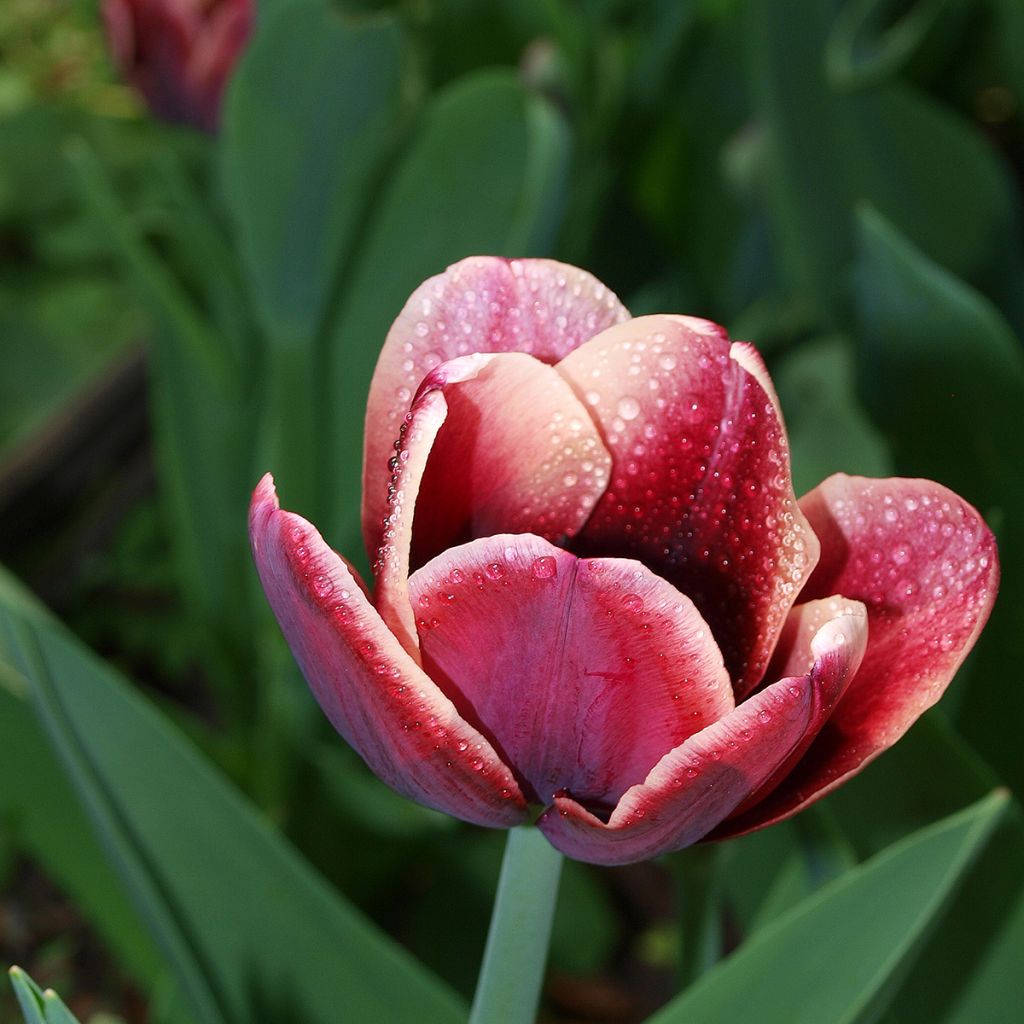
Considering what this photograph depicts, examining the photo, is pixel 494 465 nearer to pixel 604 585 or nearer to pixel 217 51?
pixel 604 585

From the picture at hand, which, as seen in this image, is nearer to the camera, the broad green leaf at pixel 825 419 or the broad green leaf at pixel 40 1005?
the broad green leaf at pixel 40 1005

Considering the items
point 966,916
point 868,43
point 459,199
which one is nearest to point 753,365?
point 966,916

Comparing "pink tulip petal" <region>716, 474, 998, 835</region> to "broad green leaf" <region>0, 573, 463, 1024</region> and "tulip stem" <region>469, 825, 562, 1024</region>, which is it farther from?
"broad green leaf" <region>0, 573, 463, 1024</region>

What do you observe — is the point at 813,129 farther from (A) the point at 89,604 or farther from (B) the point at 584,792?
(A) the point at 89,604

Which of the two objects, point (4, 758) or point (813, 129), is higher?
point (813, 129)

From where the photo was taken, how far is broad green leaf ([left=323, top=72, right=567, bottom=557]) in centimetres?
60

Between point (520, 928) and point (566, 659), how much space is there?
78mm

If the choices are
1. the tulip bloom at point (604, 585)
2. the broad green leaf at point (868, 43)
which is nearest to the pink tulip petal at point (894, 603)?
the tulip bloom at point (604, 585)

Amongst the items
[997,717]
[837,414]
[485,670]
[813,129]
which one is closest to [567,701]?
[485,670]

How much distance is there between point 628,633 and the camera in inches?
9.9

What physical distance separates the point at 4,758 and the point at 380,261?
0.29 m

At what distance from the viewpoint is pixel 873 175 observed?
0.82 m

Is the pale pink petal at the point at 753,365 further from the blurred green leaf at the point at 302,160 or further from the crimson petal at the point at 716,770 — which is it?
the blurred green leaf at the point at 302,160

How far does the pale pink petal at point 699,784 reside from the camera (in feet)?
0.78
